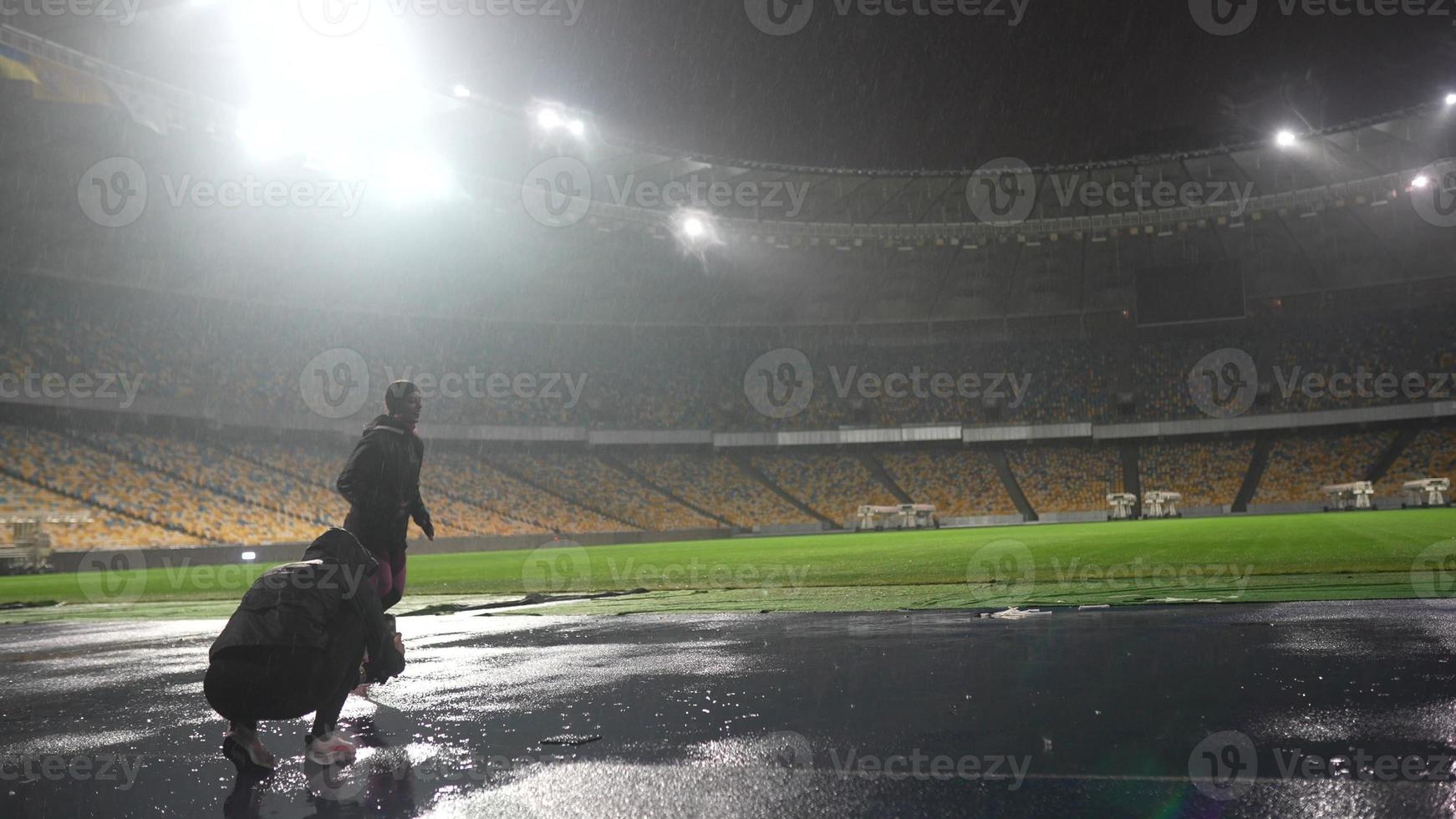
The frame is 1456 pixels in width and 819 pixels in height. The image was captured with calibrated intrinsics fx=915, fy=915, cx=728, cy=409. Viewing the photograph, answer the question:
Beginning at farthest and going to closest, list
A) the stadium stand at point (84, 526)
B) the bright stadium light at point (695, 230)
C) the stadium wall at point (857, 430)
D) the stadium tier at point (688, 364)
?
the bright stadium light at point (695, 230) → the stadium wall at point (857, 430) → the stadium tier at point (688, 364) → the stadium stand at point (84, 526)

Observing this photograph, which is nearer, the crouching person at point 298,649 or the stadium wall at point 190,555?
the crouching person at point 298,649

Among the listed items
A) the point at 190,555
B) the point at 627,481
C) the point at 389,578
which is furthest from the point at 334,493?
the point at 389,578

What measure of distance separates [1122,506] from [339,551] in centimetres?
3843

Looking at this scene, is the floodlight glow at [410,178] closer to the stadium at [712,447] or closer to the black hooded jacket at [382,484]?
the stadium at [712,447]

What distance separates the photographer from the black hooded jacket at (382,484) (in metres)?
4.58

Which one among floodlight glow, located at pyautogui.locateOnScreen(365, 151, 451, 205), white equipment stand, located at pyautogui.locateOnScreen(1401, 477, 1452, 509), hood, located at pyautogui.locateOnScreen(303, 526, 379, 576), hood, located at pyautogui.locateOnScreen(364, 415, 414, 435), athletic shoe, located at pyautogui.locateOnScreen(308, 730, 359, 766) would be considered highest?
floodlight glow, located at pyautogui.locateOnScreen(365, 151, 451, 205)

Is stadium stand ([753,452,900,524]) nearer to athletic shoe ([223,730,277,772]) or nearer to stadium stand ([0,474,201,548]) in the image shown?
stadium stand ([0,474,201,548])

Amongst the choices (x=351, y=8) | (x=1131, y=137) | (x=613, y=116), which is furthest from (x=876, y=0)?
(x=1131, y=137)

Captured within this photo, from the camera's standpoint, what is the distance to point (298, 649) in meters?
3.41

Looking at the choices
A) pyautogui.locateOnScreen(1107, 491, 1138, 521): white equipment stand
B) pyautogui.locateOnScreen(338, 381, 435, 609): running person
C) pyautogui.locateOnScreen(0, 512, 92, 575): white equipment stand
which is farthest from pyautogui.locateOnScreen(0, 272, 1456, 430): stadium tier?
pyautogui.locateOnScreen(338, 381, 435, 609): running person

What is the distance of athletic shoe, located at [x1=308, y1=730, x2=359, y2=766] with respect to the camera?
11.3 feet

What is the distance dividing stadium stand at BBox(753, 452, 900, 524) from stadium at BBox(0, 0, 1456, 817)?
1.04 feet

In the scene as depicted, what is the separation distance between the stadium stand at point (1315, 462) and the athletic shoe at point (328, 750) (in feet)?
138

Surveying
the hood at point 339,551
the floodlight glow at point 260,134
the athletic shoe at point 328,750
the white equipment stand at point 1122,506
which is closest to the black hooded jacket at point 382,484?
the hood at point 339,551
